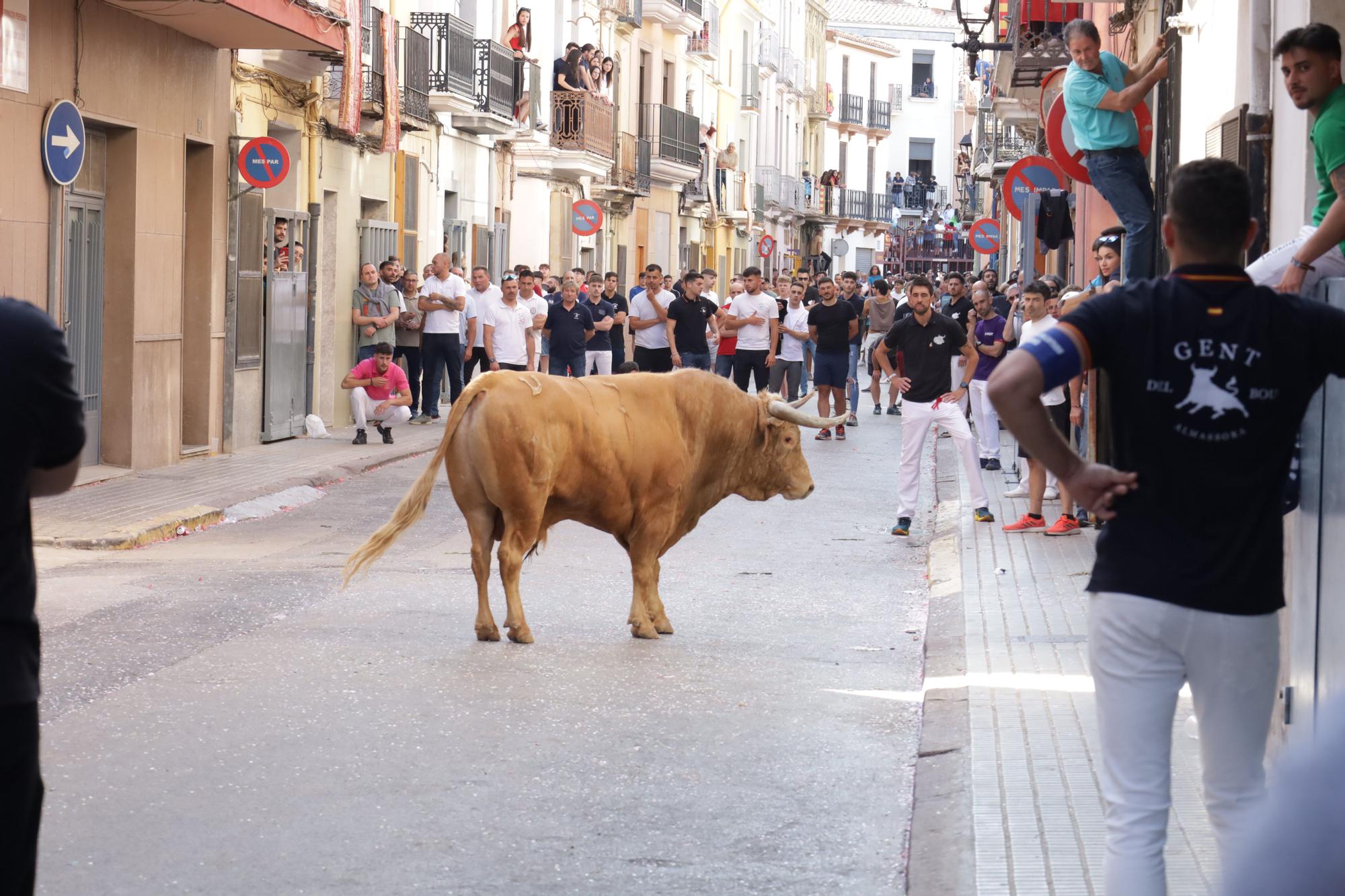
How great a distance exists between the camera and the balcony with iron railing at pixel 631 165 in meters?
44.4

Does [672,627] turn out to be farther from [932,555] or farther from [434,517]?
[434,517]

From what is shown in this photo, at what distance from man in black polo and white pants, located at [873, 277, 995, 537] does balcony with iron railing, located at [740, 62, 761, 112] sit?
50.6 m

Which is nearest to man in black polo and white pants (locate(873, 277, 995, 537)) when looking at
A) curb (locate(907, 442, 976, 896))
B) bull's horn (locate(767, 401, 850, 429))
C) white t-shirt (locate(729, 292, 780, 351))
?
curb (locate(907, 442, 976, 896))

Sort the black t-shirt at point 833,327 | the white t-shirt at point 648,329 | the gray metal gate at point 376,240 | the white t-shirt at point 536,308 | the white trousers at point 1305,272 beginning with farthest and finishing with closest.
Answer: the gray metal gate at point 376,240 < the white t-shirt at point 536,308 < the white t-shirt at point 648,329 < the black t-shirt at point 833,327 < the white trousers at point 1305,272

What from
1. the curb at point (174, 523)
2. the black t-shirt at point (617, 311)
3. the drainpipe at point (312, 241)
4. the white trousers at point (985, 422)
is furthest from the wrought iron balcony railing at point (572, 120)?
the curb at point (174, 523)

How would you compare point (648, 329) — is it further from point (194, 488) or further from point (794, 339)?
point (194, 488)

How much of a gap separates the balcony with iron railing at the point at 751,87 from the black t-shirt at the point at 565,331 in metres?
42.8

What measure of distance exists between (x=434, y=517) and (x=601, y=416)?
18.0 feet

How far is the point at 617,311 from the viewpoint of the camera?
958 inches

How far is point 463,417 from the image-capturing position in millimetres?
9016

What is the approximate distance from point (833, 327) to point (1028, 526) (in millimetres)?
8996

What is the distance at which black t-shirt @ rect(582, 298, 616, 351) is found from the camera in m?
23.6

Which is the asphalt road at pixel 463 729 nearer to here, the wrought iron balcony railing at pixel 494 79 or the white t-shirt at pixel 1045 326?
the white t-shirt at pixel 1045 326

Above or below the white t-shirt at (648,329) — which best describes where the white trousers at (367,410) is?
below
